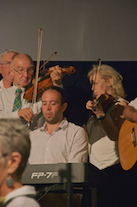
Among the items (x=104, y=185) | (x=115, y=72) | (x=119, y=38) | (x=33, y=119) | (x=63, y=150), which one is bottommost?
(x=104, y=185)

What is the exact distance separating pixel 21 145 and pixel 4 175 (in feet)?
0.90

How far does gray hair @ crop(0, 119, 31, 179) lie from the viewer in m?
2.21

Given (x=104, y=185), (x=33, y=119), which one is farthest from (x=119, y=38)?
(x=104, y=185)

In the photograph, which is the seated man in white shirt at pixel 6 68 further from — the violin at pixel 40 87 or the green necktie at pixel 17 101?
the violin at pixel 40 87

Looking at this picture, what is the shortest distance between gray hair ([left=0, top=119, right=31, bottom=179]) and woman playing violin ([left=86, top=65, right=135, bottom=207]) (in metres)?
0.60

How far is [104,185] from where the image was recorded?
240cm

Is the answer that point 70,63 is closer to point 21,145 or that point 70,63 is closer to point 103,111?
point 103,111

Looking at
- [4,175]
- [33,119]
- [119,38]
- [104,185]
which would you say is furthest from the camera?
[119,38]

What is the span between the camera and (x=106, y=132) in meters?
2.52

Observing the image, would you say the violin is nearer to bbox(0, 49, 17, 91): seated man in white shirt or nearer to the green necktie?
the green necktie

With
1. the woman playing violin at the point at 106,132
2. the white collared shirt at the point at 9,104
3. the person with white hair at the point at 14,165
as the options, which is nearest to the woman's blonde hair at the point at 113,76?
the woman playing violin at the point at 106,132

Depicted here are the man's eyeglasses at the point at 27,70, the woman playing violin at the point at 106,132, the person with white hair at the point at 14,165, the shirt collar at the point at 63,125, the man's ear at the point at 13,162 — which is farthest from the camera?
the man's eyeglasses at the point at 27,70

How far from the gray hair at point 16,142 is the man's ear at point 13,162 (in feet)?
0.09

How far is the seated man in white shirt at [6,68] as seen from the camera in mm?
2760
